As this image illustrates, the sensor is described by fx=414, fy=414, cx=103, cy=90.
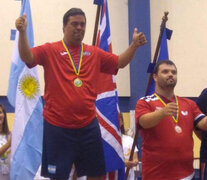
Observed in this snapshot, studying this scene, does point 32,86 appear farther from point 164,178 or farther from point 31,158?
point 164,178

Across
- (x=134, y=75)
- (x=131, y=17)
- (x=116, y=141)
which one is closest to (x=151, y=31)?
(x=131, y=17)

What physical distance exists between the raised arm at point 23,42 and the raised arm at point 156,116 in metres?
0.87

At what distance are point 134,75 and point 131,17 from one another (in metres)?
1.00

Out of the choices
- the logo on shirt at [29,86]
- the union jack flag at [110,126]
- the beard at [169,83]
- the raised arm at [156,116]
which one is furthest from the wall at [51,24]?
the raised arm at [156,116]

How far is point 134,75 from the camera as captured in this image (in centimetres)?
681

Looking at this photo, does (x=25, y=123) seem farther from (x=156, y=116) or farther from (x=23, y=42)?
(x=156, y=116)

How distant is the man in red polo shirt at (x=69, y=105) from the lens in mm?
2641

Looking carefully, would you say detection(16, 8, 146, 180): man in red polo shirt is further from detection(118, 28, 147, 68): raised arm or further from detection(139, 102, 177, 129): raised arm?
detection(139, 102, 177, 129): raised arm

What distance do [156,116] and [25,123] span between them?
68.8 inches

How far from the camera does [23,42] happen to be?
262 cm

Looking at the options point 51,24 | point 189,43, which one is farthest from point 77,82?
point 189,43

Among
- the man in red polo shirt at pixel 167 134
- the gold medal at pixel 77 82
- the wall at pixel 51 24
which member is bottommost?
the man in red polo shirt at pixel 167 134

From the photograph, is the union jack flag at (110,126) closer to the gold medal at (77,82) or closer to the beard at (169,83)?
the beard at (169,83)

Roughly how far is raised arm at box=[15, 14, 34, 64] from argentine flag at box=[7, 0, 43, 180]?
1.44m
